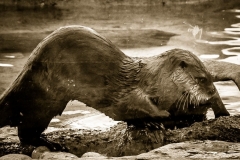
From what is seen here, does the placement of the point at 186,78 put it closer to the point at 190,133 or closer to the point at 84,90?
the point at 190,133

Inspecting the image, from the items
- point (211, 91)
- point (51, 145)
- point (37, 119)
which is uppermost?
point (211, 91)

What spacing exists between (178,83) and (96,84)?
15.9 inches

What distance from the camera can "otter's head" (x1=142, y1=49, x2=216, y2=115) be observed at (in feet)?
8.57

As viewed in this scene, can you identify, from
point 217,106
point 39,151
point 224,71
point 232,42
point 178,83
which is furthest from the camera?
point 232,42

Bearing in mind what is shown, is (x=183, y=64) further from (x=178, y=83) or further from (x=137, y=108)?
(x=137, y=108)

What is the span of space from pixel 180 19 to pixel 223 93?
0.52 metres

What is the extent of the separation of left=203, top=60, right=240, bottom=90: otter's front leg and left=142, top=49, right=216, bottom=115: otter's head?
0.71 feet

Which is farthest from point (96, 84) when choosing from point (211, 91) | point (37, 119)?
point (211, 91)

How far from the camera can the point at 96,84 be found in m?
2.60

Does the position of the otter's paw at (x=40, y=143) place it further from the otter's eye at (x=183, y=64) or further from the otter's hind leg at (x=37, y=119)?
the otter's eye at (x=183, y=64)

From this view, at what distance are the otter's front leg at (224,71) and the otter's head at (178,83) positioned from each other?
8.5 inches

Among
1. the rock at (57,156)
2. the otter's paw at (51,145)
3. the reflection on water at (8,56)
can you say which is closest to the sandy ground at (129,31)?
the reflection on water at (8,56)

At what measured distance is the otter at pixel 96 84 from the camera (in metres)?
2.56

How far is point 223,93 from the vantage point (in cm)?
315
